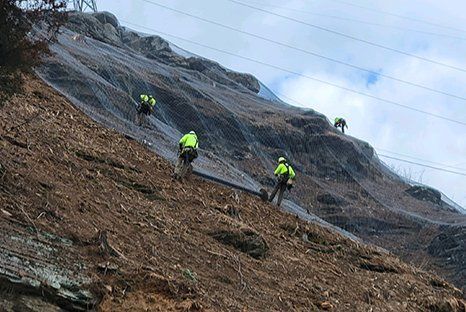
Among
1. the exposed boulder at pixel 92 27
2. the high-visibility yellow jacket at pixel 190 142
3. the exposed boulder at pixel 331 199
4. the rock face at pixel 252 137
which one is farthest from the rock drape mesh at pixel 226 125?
the exposed boulder at pixel 92 27

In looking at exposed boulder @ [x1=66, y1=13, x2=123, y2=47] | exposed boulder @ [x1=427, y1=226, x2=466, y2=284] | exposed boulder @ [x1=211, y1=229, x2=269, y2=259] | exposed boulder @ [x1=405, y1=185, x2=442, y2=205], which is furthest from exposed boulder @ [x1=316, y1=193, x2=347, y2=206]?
exposed boulder @ [x1=66, y1=13, x2=123, y2=47]

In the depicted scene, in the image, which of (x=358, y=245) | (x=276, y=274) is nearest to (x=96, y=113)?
(x=358, y=245)

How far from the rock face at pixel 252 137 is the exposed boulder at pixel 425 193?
137 millimetres

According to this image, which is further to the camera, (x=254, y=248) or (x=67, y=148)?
(x=67, y=148)

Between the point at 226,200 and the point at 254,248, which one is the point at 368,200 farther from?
the point at 254,248

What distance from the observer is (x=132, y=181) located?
1286 cm

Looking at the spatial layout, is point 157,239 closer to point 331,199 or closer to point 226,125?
point 331,199

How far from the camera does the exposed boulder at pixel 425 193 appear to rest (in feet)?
96.0

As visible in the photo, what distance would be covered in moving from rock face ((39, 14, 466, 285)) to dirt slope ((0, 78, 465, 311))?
3.07 m

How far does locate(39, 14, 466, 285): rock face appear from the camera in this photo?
2012 cm

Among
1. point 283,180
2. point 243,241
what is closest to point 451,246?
point 283,180

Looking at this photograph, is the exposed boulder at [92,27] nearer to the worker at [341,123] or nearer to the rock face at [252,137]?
the rock face at [252,137]

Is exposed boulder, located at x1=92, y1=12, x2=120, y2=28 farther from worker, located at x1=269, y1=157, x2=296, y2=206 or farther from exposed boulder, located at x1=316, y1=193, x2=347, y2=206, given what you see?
worker, located at x1=269, y1=157, x2=296, y2=206

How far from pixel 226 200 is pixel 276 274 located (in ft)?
13.0
